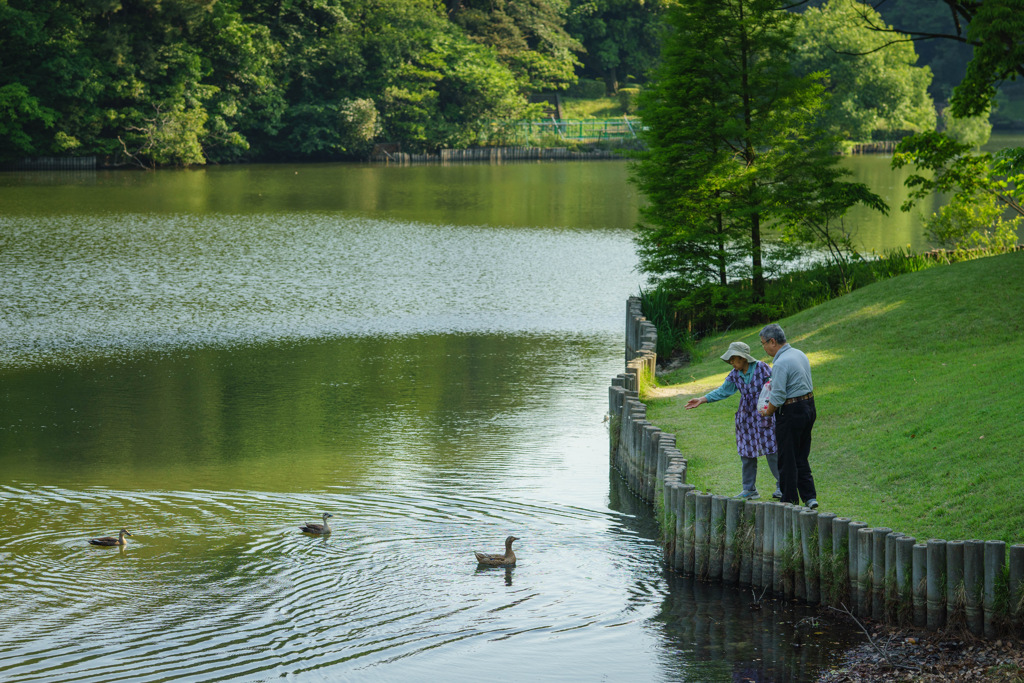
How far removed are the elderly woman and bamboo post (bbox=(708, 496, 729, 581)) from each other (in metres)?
0.62

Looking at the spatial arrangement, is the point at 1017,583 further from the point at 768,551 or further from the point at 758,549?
the point at 758,549

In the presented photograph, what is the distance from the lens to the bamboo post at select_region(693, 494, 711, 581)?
35.9 feet

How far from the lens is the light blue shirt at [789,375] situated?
10156 millimetres

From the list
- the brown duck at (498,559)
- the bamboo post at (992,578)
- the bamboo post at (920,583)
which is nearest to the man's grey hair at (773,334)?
the bamboo post at (920,583)

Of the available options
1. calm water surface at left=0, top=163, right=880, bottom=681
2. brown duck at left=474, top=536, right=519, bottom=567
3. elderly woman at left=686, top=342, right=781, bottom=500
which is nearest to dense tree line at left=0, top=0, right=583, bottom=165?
Answer: calm water surface at left=0, top=163, right=880, bottom=681

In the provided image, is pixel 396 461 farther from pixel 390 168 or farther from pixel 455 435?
pixel 390 168

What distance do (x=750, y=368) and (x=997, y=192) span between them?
51.5 ft

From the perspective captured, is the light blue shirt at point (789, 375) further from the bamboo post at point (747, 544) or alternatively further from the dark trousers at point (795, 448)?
the bamboo post at point (747, 544)

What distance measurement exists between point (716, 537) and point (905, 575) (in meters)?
2.21

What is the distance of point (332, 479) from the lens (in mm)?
14883

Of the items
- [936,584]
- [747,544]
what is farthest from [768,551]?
[936,584]

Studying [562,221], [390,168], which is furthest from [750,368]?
[390,168]

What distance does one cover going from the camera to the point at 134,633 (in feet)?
32.7

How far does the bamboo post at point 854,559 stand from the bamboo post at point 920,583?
54 centimetres
